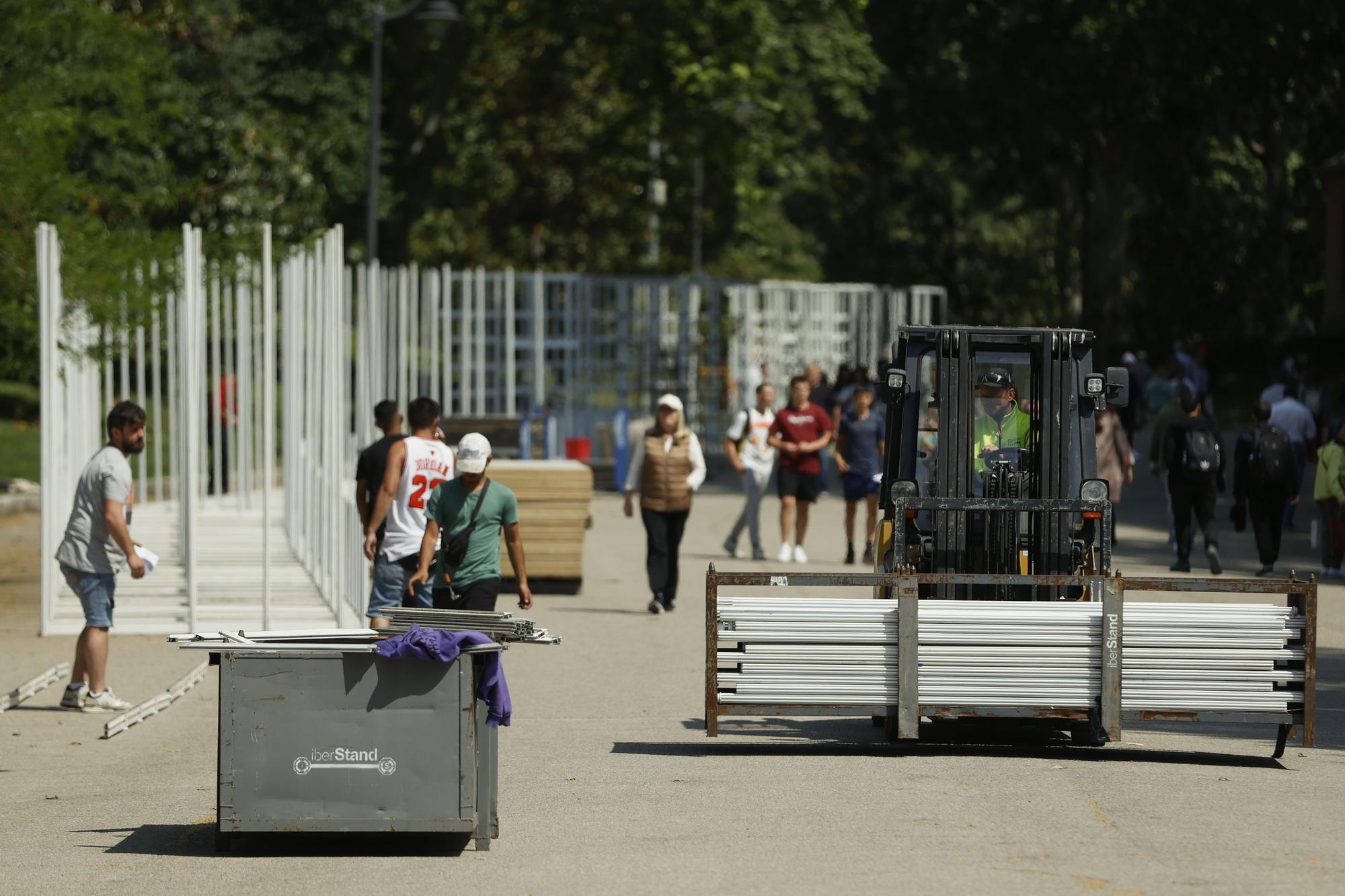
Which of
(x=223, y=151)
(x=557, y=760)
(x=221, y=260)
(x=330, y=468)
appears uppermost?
(x=223, y=151)

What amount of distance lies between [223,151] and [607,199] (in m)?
12.5

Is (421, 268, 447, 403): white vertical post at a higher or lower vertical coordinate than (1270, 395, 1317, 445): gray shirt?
higher

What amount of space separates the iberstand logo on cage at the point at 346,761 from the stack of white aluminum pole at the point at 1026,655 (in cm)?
259

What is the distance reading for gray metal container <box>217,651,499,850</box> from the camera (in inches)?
306

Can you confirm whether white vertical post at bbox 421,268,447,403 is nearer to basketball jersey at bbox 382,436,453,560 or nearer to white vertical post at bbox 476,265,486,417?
white vertical post at bbox 476,265,486,417

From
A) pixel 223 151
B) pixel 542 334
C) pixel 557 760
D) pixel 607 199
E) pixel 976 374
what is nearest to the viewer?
pixel 557 760

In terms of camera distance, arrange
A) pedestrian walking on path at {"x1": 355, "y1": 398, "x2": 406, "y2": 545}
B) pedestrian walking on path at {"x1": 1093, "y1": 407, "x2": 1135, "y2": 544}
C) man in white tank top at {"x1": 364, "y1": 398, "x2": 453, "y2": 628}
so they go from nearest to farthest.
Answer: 1. man in white tank top at {"x1": 364, "y1": 398, "x2": 453, "y2": 628}
2. pedestrian walking on path at {"x1": 355, "y1": 398, "x2": 406, "y2": 545}
3. pedestrian walking on path at {"x1": 1093, "y1": 407, "x2": 1135, "y2": 544}

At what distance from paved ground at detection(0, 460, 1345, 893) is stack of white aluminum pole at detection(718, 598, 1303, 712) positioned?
362 mm

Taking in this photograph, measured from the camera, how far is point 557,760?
10.0 meters

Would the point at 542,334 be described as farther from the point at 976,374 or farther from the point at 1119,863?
the point at 1119,863

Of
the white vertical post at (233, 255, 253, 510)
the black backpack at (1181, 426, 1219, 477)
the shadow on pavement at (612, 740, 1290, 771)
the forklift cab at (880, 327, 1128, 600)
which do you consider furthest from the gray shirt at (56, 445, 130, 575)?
the black backpack at (1181, 426, 1219, 477)

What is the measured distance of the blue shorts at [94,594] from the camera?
11.8 meters

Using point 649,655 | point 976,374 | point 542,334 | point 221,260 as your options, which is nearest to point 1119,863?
point 976,374

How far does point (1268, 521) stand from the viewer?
1889 centimetres
